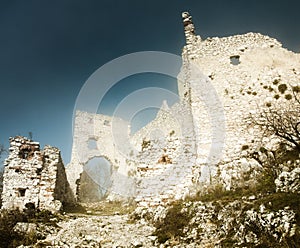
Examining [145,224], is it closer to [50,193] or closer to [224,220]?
[224,220]

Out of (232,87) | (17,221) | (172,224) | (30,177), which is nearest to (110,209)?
(30,177)

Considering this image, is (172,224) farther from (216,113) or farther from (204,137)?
(216,113)

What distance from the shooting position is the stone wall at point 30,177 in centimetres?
1522

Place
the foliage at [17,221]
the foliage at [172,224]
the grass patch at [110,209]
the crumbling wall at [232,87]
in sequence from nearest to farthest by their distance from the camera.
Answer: the foliage at [172,224]
the foliage at [17,221]
the crumbling wall at [232,87]
the grass patch at [110,209]

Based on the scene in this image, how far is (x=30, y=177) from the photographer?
15805 millimetres

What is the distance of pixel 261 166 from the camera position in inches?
528

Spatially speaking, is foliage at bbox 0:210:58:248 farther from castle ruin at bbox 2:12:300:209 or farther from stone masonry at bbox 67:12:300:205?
stone masonry at bbox 67:12:300:205

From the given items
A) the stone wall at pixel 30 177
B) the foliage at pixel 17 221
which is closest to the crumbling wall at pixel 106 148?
the stone wall at pixel 30 177

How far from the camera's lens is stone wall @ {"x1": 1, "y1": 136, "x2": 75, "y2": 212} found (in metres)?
15.2

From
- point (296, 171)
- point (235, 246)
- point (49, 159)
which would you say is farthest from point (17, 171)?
point (296, 171)

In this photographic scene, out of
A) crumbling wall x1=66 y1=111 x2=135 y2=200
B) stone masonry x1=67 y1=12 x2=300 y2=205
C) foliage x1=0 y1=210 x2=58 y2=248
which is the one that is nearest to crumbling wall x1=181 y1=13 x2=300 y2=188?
stone masonry x1=67 y1=12 x2=300 y2=205

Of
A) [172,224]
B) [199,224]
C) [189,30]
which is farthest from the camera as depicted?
[189,30]

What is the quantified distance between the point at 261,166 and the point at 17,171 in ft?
40.5

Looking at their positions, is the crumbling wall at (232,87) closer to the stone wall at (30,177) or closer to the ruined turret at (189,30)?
the ruined turret at (189,30)
